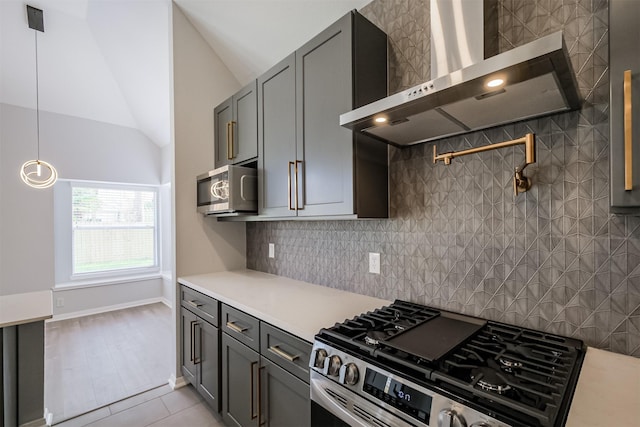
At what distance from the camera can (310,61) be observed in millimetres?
1698

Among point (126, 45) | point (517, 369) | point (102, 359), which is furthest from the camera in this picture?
point (126, 45)

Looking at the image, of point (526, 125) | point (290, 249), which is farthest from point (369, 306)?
point (526, 125)

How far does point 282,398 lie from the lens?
1438mm

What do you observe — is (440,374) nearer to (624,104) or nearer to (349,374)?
(349,374)

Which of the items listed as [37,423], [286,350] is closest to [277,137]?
[286,350]

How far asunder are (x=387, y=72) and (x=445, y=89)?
0.85 meters

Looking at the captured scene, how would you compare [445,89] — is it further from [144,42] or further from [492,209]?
[144,42]

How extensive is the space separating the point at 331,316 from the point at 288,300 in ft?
1.22

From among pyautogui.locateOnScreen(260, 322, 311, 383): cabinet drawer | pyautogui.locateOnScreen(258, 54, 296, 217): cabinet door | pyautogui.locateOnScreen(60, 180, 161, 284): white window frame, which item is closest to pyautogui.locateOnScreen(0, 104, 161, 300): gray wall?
pyautogui.locateOnScreen(60, 180, 161, 284): white window frame

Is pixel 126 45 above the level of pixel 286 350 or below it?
above

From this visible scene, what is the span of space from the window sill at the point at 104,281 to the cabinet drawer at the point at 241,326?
3680 millimetres

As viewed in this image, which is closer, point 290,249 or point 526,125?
point 526,125

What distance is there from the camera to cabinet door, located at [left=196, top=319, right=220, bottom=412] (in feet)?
6.53

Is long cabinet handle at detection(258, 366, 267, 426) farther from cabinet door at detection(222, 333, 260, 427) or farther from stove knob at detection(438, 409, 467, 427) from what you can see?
stove knob at detection(438, 409, 467, 427)
